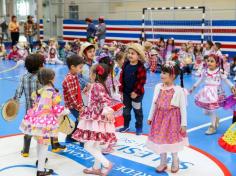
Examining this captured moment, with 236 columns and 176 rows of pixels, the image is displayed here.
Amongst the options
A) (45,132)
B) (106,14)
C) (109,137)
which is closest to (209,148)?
(109,137)

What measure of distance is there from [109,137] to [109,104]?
1.17 feet

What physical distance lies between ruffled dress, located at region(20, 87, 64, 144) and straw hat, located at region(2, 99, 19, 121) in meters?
0.46

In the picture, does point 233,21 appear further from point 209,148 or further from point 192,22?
point 209,148

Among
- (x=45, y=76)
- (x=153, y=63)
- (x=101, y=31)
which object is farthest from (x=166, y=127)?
(x=101, y=31)

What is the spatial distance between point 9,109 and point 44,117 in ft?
2.27

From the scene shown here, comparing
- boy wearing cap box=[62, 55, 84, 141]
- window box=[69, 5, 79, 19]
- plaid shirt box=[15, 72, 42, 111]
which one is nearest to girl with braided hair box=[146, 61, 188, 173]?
boy wearing cap box=[62, 55, 84, 141]

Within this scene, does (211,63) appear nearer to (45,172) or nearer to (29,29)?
(45,172)

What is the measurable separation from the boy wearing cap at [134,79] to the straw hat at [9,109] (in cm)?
182

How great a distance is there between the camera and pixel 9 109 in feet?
15.5

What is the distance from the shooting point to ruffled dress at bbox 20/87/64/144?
425 cm

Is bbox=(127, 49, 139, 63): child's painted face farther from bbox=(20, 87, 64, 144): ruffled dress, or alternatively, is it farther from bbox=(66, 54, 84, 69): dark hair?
bbox=(20, 87, 64, 144): ruffled dress

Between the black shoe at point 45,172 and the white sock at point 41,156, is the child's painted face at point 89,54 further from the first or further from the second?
the black shoe at point 45,172

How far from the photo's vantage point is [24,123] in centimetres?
435

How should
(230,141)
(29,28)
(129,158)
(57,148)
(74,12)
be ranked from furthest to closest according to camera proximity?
(74,12)
(29,28)
(57,148)
(129,158)
(230,141)
